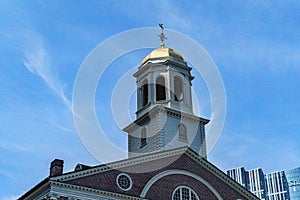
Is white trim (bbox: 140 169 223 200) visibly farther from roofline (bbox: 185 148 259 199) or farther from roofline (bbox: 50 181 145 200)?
roofline (bbox: 185 148 259 199)

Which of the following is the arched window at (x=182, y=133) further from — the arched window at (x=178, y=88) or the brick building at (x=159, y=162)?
the arched window at (x=178, y=88)

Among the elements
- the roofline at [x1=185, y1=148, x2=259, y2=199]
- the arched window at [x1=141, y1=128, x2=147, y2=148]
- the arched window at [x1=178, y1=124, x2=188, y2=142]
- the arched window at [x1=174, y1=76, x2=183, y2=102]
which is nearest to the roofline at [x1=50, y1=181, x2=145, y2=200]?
the roofline at [x1=185, y1=148, x2=259, y2=199]

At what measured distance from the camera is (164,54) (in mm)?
43938

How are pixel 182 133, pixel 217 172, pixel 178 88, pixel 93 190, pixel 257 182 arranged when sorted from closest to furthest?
pixel 93 190 < pixel 217 172 < pixel 182 133 < pixel 178 88 < pixel 257 182

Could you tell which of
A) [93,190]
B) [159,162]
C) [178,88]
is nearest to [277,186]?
[178,88]

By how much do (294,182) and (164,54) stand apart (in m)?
136

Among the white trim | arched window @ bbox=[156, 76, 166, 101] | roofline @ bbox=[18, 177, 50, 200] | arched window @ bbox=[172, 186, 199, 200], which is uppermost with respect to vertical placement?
arched window @ bbox=[156, 76, 166, 101]

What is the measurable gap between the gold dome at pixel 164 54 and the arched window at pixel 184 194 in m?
14.1

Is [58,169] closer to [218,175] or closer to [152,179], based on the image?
[152,179]

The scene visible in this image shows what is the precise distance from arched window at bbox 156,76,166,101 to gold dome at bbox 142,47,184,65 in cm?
243

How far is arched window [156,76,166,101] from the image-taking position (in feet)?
139

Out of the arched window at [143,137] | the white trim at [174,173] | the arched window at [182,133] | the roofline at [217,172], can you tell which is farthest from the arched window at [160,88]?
the white trim at [174,173]

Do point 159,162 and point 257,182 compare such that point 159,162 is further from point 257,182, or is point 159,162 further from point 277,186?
point 257,182

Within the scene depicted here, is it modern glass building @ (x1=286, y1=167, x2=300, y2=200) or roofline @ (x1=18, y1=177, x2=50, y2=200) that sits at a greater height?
modern glass building @ (x1=286, y1=167, x2=300, y2=200)
